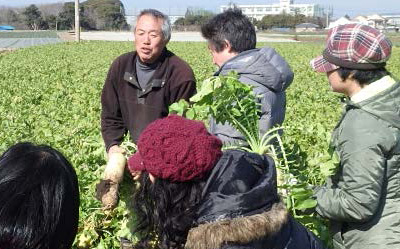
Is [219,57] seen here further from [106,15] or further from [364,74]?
[106,15]

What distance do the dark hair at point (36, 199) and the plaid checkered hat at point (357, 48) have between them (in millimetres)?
1334

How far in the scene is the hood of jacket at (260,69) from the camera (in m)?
3.08

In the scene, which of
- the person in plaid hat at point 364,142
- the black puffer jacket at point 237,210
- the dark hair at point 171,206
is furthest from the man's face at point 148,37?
the black puffer jacket at point 237,210

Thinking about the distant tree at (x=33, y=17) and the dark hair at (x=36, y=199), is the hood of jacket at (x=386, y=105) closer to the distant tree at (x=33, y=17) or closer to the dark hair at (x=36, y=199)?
the dark hair at (x=36, y=199)

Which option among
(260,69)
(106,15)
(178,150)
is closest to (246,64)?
(260,69)

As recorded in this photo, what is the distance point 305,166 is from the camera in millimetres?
2703

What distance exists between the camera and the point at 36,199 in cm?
146

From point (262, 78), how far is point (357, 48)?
801 mm

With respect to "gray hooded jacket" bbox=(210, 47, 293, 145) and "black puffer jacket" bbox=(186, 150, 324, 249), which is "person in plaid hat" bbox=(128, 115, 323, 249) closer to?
"black puffer jacket" bbox=(186, 150, 324, 249)

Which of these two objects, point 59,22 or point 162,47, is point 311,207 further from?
point 59,22

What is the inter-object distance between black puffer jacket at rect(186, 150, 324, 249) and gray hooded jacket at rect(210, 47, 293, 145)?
127 centimetres

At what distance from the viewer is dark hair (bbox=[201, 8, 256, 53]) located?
3.23 meters

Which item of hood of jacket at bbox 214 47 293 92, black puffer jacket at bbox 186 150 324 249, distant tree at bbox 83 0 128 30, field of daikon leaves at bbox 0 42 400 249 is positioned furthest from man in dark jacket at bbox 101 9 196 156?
distant tree at bbox 83 0 128 30

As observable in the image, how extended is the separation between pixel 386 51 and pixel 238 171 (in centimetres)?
109
